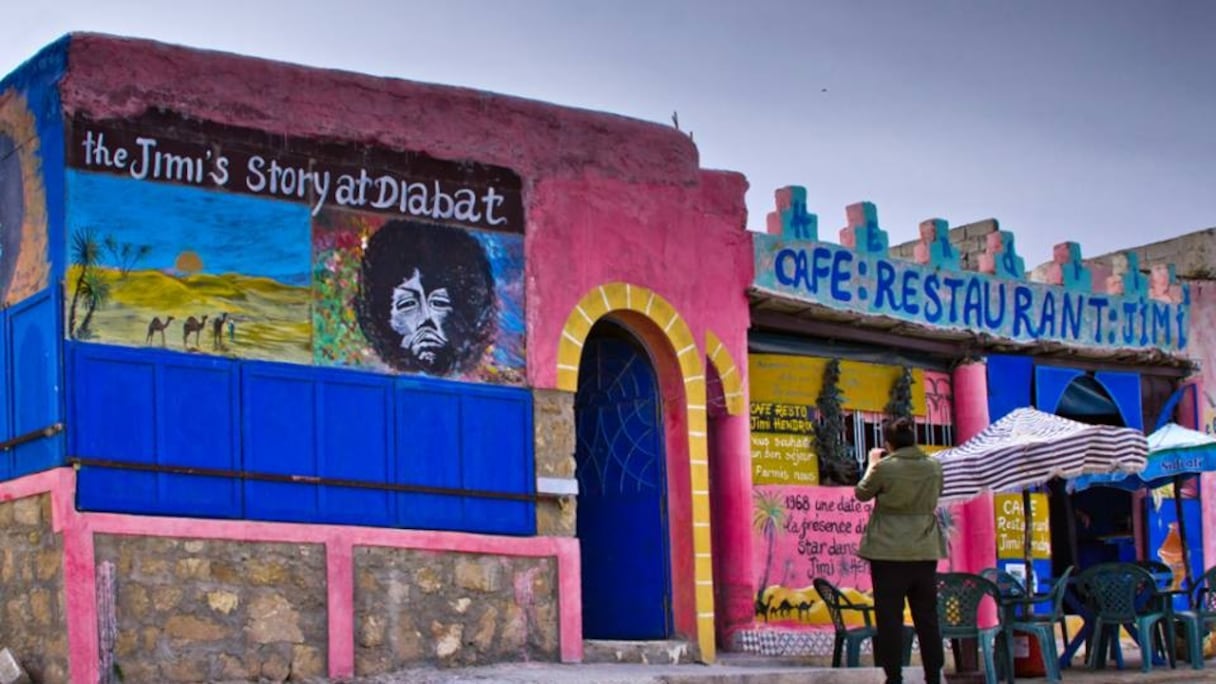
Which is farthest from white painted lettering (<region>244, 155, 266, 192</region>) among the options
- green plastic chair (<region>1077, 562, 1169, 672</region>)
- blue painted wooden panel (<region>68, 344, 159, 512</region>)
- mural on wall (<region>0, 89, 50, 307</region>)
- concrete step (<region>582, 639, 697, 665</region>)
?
green plastic chair (<region>1077, 562, 1169, 672</region>)

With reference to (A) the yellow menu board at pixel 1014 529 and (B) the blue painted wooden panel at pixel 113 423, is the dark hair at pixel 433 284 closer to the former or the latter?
(B) the blue painted wooden panel at pixel 113 423

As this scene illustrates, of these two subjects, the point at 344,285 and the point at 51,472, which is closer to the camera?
the point at 51,472

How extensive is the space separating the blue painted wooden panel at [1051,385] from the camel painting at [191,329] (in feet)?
32.8

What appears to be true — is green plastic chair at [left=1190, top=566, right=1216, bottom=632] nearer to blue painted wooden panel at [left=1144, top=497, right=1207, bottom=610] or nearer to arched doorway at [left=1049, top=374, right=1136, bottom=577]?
arched doorway at [left=1049, top=374, right=1136, bottom=577]

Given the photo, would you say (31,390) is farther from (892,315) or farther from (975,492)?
(892,315)

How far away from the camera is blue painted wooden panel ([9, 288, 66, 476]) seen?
11.2 metres

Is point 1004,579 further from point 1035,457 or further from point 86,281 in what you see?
point 86,281

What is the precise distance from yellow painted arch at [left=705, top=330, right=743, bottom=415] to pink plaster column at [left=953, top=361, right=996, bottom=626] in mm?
3608

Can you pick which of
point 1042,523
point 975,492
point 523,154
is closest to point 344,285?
point 523,154

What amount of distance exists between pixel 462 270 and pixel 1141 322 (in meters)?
9.68

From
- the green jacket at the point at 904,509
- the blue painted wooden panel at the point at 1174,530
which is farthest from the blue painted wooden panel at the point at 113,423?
the blue painted wooden panel at the point at 1174,530

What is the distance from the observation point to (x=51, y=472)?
36.6 feet

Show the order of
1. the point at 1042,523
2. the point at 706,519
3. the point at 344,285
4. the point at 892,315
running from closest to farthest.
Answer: the point at 344,285
the point at 706,519
the point at 892,315
the point at 1042,523

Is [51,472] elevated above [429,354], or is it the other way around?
[429,354]
